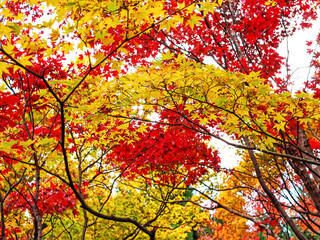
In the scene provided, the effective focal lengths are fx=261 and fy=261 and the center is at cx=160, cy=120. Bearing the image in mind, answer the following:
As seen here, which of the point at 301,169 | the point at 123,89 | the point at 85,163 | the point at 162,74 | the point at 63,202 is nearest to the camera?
the point at 162,74

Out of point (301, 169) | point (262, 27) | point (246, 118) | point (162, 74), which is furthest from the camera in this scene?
point (262, 27)

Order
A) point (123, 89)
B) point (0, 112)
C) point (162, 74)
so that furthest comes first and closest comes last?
point (0, 112) < point (123, 89) < point (162, 74)

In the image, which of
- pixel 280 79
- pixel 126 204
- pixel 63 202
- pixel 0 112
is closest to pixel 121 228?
pixel 126 204

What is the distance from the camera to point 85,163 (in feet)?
35.9

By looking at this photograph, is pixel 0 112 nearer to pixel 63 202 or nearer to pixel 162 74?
pixel 63 202

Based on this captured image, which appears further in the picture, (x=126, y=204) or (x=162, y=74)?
(x=126, y=204)

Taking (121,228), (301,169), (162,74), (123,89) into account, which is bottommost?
(301,169)

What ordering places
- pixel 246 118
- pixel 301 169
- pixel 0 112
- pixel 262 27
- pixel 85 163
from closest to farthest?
pixel 246 118 < pixel 0 112 < pixel 301 169 < pixel 262 27 < pixel 85 163

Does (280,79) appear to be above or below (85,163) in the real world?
below

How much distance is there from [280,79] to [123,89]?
3795mm

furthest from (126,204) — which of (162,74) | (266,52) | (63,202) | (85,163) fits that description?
(162,74)

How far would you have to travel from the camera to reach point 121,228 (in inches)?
447

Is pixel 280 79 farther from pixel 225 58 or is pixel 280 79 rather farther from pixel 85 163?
pixel 85 163

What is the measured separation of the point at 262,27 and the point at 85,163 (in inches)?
333
